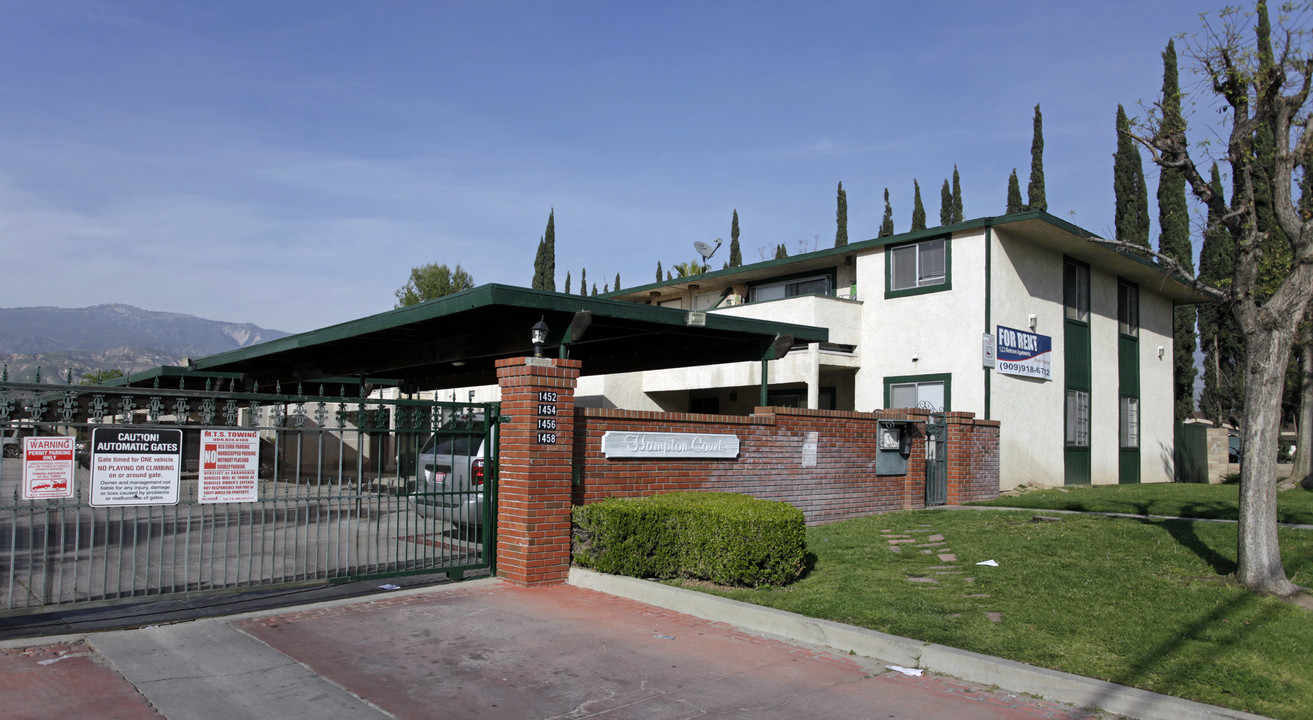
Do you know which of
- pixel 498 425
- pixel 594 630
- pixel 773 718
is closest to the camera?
pixel 773 718

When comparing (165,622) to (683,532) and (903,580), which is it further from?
(903,580)

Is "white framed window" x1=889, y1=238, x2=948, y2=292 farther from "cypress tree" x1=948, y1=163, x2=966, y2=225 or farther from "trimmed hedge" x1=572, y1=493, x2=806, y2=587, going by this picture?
"cypress tree" x1=948, y1=163, x2=966, y2=225

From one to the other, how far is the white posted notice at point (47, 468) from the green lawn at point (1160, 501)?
46.2 feet

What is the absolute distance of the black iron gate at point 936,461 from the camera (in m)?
16.5

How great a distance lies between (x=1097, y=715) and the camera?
563cm

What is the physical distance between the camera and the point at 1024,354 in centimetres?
2020

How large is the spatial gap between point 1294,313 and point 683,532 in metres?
6.25

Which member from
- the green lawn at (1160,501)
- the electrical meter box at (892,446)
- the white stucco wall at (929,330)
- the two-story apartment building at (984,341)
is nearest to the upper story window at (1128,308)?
the two-story apartment building at (984,341)

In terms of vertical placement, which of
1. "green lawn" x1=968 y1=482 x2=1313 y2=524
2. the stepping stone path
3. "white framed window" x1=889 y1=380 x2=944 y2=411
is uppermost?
"white framed window" x1=889 y1=380 x2=944 y2=411

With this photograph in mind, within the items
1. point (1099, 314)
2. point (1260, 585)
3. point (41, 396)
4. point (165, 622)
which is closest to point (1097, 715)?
point (1260, 585)

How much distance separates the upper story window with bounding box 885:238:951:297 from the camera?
20234 mm

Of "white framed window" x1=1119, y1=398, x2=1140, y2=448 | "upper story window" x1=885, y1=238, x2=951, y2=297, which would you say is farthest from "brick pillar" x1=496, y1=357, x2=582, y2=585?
"white framed window" x1=1119, y1=398, x2=1140, y2=448

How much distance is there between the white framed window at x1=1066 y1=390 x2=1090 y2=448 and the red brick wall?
185 inches

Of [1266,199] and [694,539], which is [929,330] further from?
[694,539]
